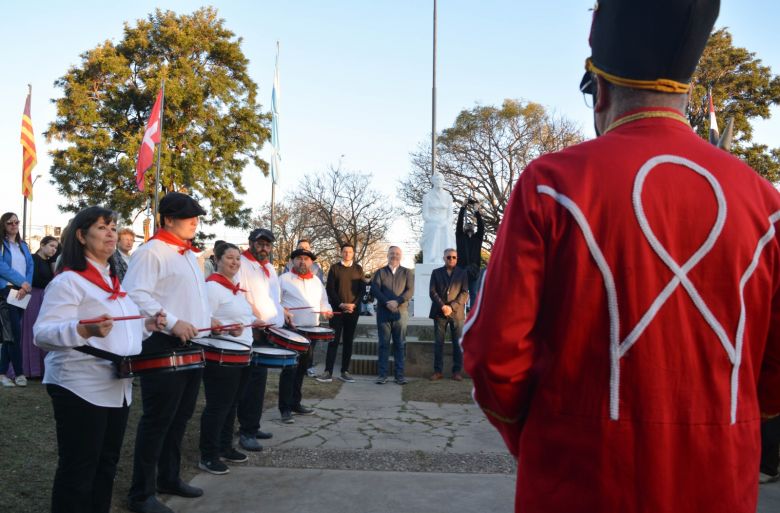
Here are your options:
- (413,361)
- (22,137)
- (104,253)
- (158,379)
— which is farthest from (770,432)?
(22,137)

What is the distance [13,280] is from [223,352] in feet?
14.0

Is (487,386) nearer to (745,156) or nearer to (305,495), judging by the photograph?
(305,495)

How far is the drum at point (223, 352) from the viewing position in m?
5.03

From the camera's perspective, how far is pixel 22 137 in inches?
549

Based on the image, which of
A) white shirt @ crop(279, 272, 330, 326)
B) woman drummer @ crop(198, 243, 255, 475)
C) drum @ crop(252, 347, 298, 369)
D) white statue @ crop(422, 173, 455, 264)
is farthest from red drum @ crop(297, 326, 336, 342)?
white statue @ crop(422, 173, 455, 264)

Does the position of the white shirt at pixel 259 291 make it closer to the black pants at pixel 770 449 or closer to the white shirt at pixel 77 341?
the white shirt at pixel 77 341

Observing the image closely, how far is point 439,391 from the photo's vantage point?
390 inches

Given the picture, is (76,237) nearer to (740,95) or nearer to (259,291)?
(259,291)

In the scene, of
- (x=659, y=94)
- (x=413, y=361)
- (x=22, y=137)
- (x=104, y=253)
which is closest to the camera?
(x=659, y=94)

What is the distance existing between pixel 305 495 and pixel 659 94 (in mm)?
4097

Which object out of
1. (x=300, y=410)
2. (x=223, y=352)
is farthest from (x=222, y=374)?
(x=300, y=410)

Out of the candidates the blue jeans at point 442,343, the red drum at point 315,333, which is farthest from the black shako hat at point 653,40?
the blue jeans at point 442,343

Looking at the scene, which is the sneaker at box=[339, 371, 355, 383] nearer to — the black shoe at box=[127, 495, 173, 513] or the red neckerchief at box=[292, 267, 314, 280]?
the red neckerchief at box=[292, 267, 314, 280]

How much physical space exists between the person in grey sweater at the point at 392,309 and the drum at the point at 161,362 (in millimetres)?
6540
